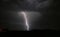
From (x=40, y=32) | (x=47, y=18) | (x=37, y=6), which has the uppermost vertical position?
(x=37, y=6)

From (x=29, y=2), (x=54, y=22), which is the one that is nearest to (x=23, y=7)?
(x=29, y=2)

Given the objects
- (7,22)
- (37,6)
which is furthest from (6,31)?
(37,6)

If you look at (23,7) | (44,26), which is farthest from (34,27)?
(23,7)

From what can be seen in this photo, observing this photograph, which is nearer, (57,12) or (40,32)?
(40,32)

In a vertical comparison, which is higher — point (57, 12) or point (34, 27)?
point (57, 12)

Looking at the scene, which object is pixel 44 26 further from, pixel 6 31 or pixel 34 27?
pixel 6 31

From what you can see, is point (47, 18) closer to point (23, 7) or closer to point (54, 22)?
point (54, 22)

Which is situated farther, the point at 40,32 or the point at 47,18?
the point at 47,18

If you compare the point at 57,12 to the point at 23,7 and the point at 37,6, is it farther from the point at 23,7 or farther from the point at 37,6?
the point at 23,7

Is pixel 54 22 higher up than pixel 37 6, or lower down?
lower down
